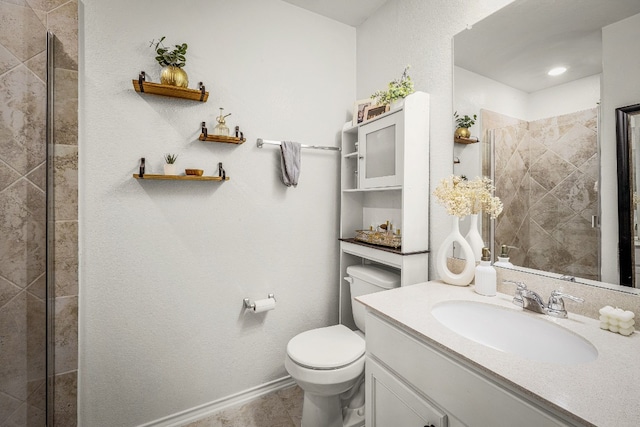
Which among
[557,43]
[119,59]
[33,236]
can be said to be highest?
[119,59]

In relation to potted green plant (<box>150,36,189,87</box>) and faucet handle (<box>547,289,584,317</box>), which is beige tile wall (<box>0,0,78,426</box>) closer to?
potted green plant (<box>150,36,189,87</box>)

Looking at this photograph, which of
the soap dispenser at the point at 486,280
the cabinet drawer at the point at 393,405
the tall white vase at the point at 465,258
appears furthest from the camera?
the tall white vase at the point at 465,258

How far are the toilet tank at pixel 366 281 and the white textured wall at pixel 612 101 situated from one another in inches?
34.7

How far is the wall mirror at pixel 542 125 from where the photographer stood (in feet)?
3.33

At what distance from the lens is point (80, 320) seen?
54.6 inches

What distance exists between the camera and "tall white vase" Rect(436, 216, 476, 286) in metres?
1.30

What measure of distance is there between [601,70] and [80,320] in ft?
8.03

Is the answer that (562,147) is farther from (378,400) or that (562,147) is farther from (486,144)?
(378,400)

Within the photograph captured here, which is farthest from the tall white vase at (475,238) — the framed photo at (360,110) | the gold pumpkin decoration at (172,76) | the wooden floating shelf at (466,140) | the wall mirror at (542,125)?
the gold pumpkin decoration at (172,76)

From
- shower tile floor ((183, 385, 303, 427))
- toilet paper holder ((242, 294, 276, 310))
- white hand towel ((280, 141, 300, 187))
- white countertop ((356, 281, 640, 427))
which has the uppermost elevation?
white hand towel ((280, 141, 300, 187))

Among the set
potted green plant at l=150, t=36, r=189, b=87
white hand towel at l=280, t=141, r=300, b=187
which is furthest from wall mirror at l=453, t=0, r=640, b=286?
potted green plant at l=150, t=36, r=189, b=87

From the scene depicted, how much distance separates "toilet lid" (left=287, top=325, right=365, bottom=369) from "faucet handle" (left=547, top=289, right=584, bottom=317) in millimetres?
846

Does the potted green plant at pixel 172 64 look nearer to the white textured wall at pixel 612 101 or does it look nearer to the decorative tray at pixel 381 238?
the decorative tray at pixel 381 238

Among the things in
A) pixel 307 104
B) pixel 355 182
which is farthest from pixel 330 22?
pixel 355 182
